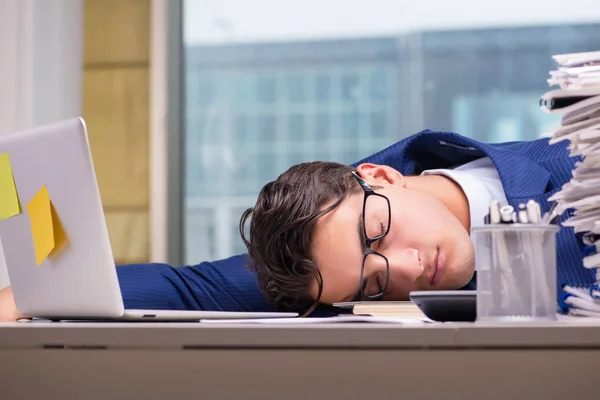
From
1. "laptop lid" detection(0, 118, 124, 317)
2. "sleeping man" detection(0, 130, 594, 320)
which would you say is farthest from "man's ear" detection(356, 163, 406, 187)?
"laptop lid" detection(0, 118, 124, 317)

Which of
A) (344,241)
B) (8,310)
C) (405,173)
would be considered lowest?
(8,310)

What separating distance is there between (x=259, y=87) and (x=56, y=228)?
2879mm

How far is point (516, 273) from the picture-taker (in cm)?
76

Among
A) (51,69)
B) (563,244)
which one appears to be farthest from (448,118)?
(563,244)

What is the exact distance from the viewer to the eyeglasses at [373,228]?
55.5 inches

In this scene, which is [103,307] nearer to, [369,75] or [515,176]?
[515,176]

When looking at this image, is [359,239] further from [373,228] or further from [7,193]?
[7,193]

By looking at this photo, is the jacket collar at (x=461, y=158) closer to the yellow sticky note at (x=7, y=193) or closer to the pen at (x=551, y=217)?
the pen at (x=551, y=217)

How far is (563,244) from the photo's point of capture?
4.30ft

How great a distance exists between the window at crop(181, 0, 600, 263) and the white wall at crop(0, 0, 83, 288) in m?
0.59

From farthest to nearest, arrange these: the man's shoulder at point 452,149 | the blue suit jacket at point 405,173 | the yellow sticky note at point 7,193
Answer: the man's shoulder at point 452,149, the blue suit jacket at point 405,173, the yellow sticky note at point 7,193

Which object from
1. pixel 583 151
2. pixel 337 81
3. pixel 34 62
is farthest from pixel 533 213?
pixel 337 81

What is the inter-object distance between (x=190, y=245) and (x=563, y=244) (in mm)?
2555
